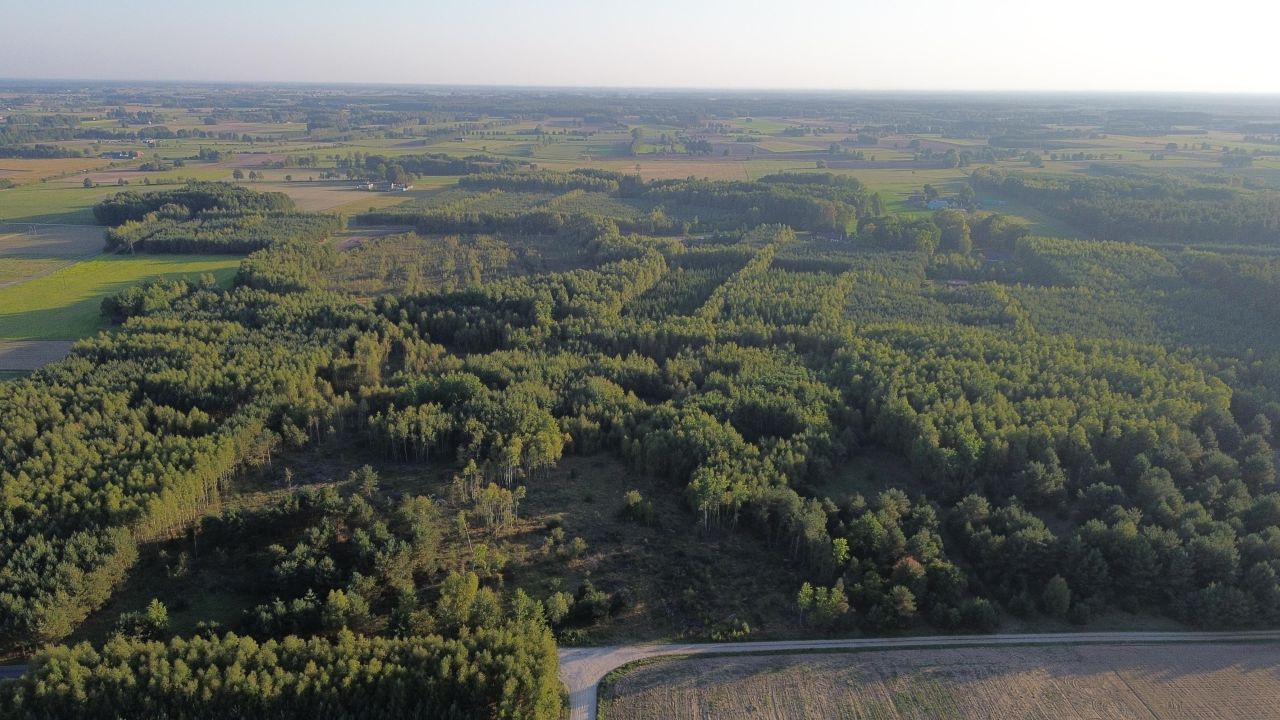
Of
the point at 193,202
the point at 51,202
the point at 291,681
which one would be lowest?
the point at 291,681

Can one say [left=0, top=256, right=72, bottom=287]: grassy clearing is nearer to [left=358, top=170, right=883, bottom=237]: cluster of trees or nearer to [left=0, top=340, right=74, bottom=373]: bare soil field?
[left=0, top=340, right=74, bottom=373]: bare soil field

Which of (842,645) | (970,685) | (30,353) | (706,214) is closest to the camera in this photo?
(970,685)

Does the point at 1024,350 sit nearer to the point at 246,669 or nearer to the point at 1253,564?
the point at 1253,564

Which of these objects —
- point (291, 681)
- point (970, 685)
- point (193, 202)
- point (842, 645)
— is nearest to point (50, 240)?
point (193, 202)

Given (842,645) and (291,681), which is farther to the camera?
(842,645)

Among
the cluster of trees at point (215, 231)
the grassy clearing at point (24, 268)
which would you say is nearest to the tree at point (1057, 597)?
the cluster of trees at point (215, 231)

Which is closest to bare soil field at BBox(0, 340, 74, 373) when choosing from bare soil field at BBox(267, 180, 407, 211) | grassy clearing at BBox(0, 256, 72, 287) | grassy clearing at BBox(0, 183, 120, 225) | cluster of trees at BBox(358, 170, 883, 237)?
grassy clearing at BBox(0, 256, 72, 287)

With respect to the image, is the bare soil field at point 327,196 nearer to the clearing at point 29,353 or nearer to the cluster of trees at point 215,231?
the cluster of trees at point 215,231

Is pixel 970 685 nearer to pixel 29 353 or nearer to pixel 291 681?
pixel 291 681
